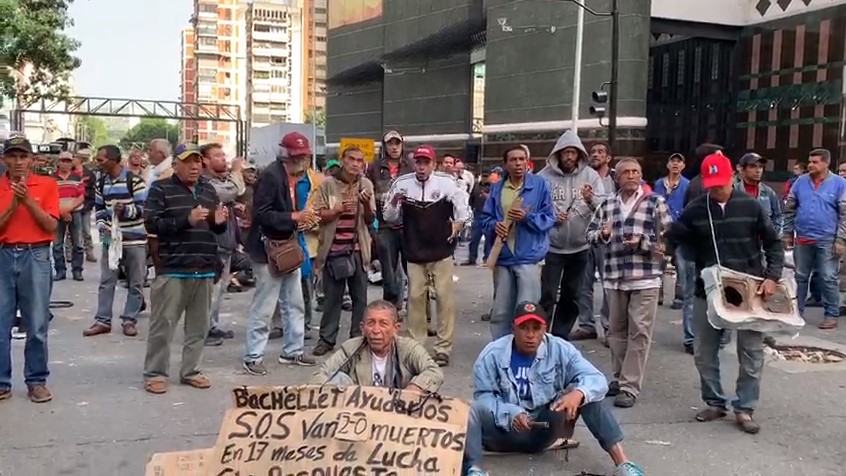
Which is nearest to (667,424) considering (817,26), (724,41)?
(817,26)

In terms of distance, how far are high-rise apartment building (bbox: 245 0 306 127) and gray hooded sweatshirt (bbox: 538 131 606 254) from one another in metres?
127

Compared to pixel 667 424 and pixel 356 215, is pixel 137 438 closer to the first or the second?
pixel 356 215

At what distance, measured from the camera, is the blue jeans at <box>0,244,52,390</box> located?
5.83 meters

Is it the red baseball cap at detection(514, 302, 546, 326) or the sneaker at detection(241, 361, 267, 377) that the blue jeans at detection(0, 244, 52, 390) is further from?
the red baseball cap at detection(514, 302, 546, 326)

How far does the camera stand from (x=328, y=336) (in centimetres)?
768

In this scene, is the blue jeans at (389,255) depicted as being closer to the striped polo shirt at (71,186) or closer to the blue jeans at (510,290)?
the blue jeans at (510,290)

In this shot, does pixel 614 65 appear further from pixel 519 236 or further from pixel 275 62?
pixel 275 62

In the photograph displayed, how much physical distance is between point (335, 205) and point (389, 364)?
287 cm

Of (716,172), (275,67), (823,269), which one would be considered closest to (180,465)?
(716,172)

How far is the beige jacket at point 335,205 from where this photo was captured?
7461mm

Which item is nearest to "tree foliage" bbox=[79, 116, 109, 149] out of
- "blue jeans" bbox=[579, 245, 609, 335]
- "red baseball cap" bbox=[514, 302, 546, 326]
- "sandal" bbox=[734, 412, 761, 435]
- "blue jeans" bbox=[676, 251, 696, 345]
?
"blue jeans" bbox=[579, 245, 609, 335]

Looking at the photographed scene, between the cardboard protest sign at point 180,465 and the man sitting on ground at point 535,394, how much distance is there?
4.68ft

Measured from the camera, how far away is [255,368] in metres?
6.96

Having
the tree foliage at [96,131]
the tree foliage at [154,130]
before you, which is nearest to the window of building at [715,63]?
the tree foliage at [154,130]
